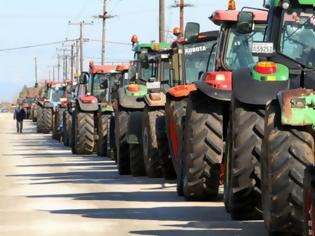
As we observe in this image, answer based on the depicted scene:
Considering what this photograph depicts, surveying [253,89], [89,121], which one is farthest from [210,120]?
[89,121]

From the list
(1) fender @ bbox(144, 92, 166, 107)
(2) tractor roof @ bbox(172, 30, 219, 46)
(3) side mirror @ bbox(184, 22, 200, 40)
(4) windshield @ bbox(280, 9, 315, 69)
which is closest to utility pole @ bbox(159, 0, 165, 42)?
(1) fender @ bbox(144, 92, 166, 107)

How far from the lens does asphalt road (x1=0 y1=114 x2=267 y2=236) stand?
372 inches

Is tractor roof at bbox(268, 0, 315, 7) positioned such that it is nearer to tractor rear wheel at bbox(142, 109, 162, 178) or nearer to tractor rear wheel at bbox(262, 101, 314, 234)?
tractor rear wheel at bbox(262, 101, 314, 234)

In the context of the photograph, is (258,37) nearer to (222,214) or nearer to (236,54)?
(236,54)

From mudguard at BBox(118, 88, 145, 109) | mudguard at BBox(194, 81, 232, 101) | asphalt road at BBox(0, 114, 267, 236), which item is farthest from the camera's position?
mudguard at BBox(118, 88, 145, 109)

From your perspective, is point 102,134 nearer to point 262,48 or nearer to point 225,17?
point 225,17

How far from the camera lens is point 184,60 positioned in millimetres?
15648

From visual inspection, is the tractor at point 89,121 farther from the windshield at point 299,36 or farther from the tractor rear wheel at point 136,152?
the windshield at point 299,36

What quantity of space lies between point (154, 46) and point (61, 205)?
8.52 metres

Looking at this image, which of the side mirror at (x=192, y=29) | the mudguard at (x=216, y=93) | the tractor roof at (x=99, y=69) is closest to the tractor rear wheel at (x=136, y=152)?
the side mirror at (x=192, y=29)

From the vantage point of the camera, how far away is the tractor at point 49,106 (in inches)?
1660

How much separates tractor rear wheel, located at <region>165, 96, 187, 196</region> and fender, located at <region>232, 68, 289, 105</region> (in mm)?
2957

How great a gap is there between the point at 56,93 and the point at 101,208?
33.7 metres

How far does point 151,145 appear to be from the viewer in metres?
15.2
